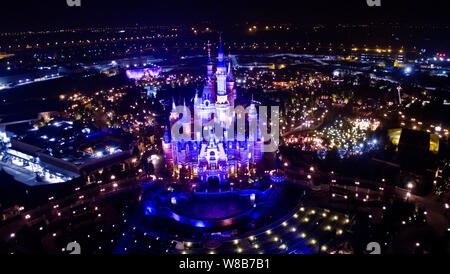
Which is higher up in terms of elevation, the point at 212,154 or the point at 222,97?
the point at 222,97

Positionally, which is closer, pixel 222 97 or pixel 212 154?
pixel 212 154

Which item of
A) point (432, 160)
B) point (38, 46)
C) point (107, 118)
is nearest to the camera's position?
point (432, 160)

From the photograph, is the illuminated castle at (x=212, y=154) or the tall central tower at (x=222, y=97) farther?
the tall central tower at (x=222, y=97)

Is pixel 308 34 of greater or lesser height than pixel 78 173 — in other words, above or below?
above

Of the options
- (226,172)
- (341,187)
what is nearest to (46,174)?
(226,172)

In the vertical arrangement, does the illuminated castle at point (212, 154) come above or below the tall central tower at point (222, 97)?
below

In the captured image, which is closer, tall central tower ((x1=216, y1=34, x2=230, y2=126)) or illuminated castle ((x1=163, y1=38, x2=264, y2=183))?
illuminated castle ((x1=163, y1=38, x2=264, y2=183))

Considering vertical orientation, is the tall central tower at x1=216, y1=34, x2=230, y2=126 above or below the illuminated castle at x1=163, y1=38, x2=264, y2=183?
above

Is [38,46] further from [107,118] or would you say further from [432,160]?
[432,160]

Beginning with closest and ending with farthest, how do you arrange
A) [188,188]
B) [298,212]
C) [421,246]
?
[421,246], [298,212], [188,188]
